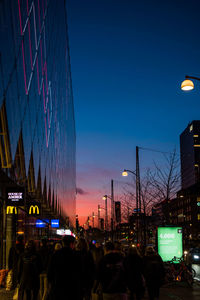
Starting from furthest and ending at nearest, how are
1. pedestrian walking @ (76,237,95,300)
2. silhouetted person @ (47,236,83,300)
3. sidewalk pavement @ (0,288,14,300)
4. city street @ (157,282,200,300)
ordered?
city street @ (157,282,200,300) < sidewalk pavement @ (0,288,14,300) < pedestrian walking @ (76,237,95,300) < silhouetted person @ (47,236,83,300)

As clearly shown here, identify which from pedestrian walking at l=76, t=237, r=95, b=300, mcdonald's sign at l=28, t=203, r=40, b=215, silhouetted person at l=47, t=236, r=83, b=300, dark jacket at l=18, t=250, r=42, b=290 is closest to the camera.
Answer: silhouetted person at l=47, t=236, r=83, b=300

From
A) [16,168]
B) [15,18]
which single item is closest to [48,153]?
[16,168]

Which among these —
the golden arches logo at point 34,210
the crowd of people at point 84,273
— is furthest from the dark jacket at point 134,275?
the golden arches logo at point 34,210

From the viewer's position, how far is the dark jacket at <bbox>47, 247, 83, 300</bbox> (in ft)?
21.9

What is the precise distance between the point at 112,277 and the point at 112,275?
0.03 m

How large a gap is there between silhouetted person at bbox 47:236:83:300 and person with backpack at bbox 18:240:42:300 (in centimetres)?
411

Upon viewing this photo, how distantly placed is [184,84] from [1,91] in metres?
6.73

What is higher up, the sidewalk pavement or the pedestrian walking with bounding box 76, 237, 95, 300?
the pedestrian walking with bounding box 76, 237, 95, 300

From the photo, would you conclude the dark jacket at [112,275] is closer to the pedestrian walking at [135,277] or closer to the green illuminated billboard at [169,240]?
the pedestrian walking at [135,277]

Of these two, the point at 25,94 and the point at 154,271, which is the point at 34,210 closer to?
the point at 25,94

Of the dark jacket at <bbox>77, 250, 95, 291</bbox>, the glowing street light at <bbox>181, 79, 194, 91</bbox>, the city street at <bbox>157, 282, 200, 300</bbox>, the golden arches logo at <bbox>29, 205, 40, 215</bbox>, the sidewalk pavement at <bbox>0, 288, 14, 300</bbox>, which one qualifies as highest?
the glowing street light at <bbox>181, 79, 194, 91</bbox>

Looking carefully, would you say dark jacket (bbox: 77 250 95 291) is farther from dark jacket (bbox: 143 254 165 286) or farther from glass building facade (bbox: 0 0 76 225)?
glass building facade (bbox: 0 0 76 225)

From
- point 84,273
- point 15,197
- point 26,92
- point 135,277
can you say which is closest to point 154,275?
point 135,277

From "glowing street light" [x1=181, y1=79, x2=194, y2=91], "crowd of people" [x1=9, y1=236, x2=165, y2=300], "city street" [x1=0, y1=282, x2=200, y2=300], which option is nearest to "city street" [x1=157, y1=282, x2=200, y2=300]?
"city street" [x1=0, y1=282, x2=200, y2=300]
